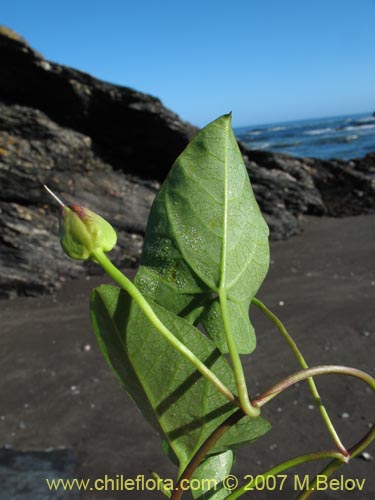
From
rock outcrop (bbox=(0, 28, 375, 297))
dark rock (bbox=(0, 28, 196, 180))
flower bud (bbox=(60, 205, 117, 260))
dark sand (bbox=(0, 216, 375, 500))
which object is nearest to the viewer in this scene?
flower bud (bbox=(60, 205, 117, 260))

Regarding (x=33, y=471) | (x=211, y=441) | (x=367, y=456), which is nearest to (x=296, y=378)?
(x=211, y=441)

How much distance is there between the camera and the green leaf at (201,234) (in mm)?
309

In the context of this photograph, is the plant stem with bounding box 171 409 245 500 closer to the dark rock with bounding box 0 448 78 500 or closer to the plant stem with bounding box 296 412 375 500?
the plant stem with bounding box 296 412 375 500

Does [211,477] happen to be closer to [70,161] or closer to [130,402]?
[130,402]

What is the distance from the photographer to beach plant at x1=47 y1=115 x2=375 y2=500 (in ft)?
0.89

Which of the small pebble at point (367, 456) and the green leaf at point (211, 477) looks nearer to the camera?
the green leaf at point (211, 477)

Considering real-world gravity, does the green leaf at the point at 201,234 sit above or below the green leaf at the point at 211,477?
above

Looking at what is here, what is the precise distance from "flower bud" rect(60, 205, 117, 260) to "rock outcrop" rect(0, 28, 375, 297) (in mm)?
3070

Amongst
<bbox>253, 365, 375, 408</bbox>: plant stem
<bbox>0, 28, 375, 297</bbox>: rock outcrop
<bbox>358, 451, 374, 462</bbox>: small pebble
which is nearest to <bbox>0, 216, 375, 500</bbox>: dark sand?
<bbox>358, 451, 374, 462</bbox>: small pebble

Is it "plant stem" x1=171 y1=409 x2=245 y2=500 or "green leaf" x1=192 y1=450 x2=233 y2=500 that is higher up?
"plant stem" x1=171 y1=409 x2=245 y2=500

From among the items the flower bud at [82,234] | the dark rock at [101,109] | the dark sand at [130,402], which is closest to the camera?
the flower bud at [82,234]

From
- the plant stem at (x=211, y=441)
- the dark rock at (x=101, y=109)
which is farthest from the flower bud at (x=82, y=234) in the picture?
the dark rock at (x=101, y=109)

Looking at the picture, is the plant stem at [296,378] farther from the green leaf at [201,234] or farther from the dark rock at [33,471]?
the dark rock at [33,471]

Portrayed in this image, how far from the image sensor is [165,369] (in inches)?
10.9
